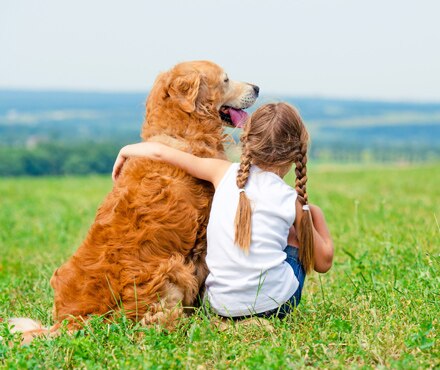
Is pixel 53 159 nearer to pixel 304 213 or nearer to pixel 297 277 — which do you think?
pixel 297 277

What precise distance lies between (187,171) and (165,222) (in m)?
0.35

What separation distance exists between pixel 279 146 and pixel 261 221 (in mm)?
447

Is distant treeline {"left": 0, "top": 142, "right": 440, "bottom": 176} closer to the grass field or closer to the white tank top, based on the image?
the grass field

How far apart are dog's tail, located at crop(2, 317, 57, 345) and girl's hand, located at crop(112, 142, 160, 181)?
1045mm

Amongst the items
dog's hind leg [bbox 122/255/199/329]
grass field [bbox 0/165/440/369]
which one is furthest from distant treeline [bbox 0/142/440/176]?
dog's hind leg [bbox 122/255/199/329]

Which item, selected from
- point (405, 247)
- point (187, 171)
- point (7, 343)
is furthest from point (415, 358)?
point (405, 247)

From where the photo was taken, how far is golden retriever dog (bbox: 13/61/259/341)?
12.7ft

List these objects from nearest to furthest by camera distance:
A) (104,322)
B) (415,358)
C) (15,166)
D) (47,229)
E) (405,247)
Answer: (415,358), (104,322), (405,247), (47,229), (15,166)

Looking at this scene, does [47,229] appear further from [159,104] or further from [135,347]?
[135,347]

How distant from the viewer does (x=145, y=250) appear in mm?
3900

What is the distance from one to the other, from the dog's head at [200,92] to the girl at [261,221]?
401mm

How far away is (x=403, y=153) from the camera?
93.2 metres

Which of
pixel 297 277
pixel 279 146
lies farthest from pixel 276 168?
pixel 297 277

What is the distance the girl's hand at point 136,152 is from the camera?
162 inches
